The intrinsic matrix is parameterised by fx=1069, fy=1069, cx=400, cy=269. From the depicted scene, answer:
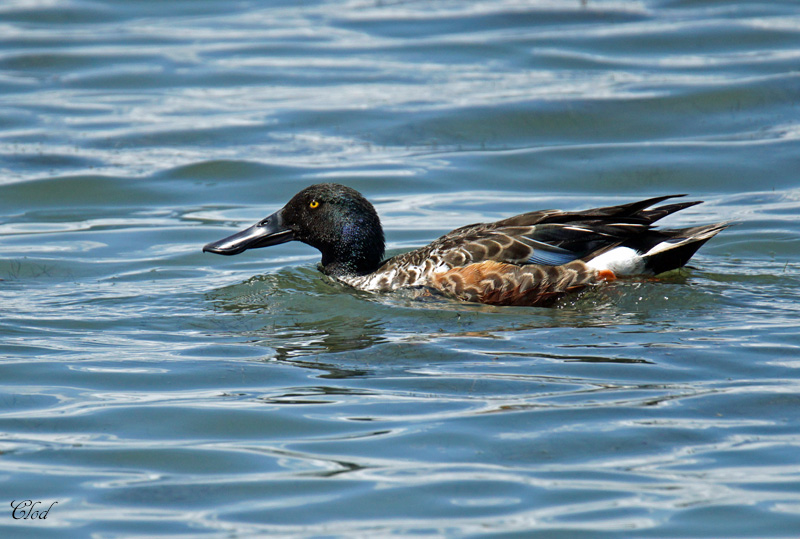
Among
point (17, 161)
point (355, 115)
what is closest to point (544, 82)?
point (355, 115)

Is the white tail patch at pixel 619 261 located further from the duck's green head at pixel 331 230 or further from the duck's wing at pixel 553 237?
the duck's green head at pixel 331 230

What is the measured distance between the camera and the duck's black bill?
8656 millimetres

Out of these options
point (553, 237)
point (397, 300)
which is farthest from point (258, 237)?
point (553, 237)

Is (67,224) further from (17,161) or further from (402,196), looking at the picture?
(402,196)

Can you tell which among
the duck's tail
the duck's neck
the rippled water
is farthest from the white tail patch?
the duck's neck

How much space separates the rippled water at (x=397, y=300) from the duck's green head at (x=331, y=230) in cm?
29

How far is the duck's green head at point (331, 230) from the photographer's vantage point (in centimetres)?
859

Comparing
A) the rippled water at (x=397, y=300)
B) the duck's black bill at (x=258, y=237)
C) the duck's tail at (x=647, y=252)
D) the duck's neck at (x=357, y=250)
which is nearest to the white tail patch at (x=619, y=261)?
the duck's tail at (x=647, y=252)

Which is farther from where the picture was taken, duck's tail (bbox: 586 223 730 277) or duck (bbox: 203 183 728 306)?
duck's tail (bbox: 586 223 730 277)

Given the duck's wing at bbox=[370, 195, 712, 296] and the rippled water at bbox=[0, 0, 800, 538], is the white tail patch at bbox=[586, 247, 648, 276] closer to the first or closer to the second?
the duck's wing at bbox=[370, 195, 712, 296]

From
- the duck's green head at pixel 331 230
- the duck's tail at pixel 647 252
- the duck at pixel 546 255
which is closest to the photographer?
the duck at pixel 546 255

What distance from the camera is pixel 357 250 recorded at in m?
8.64

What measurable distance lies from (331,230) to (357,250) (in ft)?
0.88

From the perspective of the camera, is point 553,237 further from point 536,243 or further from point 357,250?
point 357,250
